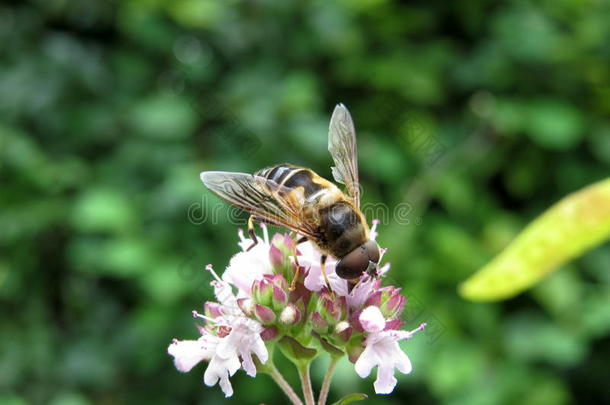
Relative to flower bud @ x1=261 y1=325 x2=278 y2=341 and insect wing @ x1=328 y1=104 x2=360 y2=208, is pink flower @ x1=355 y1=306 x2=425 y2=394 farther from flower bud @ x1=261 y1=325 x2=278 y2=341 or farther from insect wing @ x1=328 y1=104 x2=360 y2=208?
insect wing @ x1=328 y1=104 x2=360 y2=208

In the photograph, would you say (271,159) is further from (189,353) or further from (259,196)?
(189,353)

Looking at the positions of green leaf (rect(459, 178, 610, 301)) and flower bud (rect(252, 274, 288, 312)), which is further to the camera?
flower bud (rect(252, 274, 288, 312))

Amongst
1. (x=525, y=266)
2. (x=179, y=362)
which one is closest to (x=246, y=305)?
(x=179, y=362)

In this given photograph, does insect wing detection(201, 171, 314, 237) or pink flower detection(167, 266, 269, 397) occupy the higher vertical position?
insect wing detection(201, 171, 314, 237)

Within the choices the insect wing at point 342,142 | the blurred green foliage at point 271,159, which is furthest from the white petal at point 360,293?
the blurred green foliage at point 271,159

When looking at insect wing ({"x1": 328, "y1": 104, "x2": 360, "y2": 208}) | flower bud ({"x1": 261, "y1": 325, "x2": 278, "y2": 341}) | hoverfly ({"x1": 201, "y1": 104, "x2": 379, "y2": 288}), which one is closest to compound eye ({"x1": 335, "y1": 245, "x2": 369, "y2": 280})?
hoverfly ({"x1": 201, "y1": 104, "x2": 379, "y2": 288})

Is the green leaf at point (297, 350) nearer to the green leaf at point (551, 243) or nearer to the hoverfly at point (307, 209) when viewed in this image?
the hoverfly at point (307, 209)
